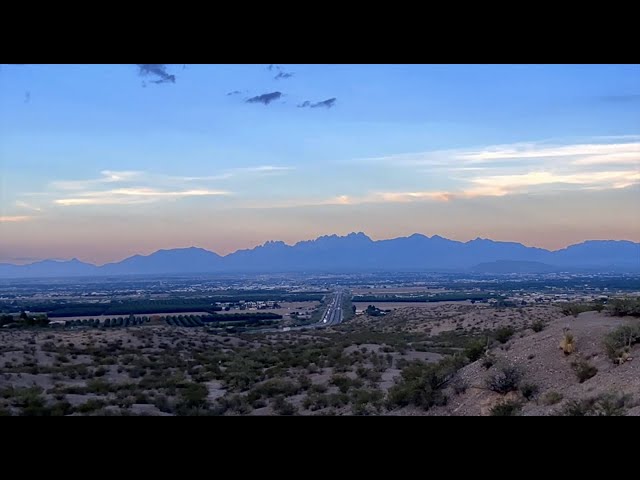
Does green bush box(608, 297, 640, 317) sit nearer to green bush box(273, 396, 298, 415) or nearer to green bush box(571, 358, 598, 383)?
green bush box(571, 358, 598, 383)

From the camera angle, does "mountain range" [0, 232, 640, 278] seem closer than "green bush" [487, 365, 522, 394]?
No

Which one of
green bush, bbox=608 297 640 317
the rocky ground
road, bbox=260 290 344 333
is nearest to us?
the rocky ground

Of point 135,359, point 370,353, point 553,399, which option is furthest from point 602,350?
point 135,359

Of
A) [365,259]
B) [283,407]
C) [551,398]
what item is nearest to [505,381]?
[551,398]

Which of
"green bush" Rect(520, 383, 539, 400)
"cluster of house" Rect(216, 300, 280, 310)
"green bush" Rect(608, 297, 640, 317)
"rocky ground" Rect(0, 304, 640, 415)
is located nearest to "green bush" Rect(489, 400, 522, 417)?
"rocky ground" Rect(0, 304, 640, 415)

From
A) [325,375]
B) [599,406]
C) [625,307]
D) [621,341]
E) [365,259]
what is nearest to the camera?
[599,406]

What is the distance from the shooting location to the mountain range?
75.6 metres

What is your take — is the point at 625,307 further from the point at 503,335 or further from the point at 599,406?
the point at 599,406

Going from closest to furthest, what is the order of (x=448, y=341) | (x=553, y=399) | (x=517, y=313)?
(x=553, y=399) < (x=448, y=341) < (x=517, y=313)

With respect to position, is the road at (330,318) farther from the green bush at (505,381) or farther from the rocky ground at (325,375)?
the green bush at (505,381)

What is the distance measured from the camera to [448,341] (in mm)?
18438

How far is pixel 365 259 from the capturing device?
8375 centimetres
